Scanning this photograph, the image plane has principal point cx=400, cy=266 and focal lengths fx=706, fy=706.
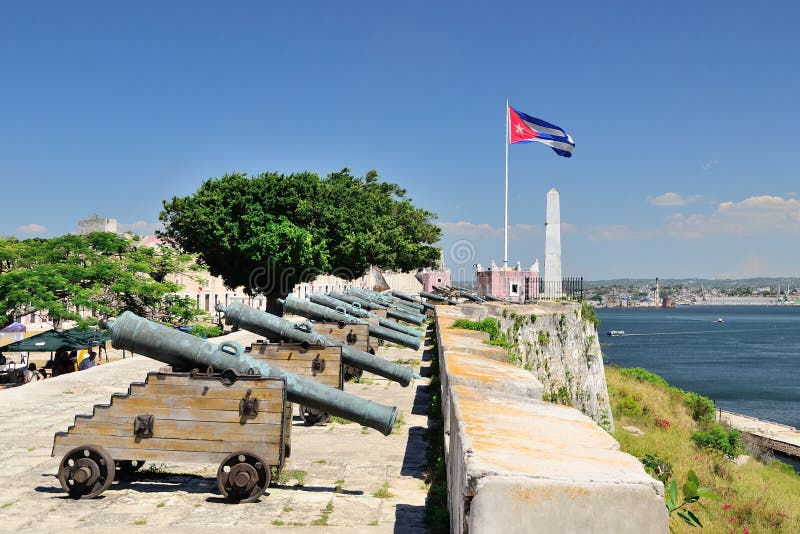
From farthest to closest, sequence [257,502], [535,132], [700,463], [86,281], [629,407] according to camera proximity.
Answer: [535,132]
[629,407]
[86,281]
[700,463]
[257,502]

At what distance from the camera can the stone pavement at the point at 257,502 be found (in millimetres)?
4715

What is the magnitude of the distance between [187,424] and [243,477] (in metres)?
0.63

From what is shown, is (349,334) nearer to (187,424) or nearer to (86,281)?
(187,424)

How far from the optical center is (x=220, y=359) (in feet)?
18.7

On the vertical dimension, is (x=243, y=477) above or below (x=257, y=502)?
above

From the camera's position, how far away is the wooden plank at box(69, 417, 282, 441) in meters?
5.42

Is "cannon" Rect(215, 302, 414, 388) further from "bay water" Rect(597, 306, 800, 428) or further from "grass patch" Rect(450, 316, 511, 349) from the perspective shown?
"bay water" Rect(597, 306, 800, 428)

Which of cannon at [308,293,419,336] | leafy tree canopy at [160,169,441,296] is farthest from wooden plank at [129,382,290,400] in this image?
leafy tree canopy at [160,169,441,296]

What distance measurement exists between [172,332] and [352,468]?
6.40 feet

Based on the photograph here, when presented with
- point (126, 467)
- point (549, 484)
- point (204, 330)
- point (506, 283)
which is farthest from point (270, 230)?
point (549, 484)

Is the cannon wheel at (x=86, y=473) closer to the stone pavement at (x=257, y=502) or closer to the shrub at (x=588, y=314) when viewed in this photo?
the stone pavement at (x=257, y=502)

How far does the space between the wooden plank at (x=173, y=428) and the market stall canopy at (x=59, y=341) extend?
10144mm

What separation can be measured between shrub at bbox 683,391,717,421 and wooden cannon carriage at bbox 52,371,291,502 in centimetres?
2869

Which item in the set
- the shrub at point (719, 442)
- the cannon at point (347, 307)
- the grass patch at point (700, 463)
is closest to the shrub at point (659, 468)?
the grass patch at point (700, 463)
